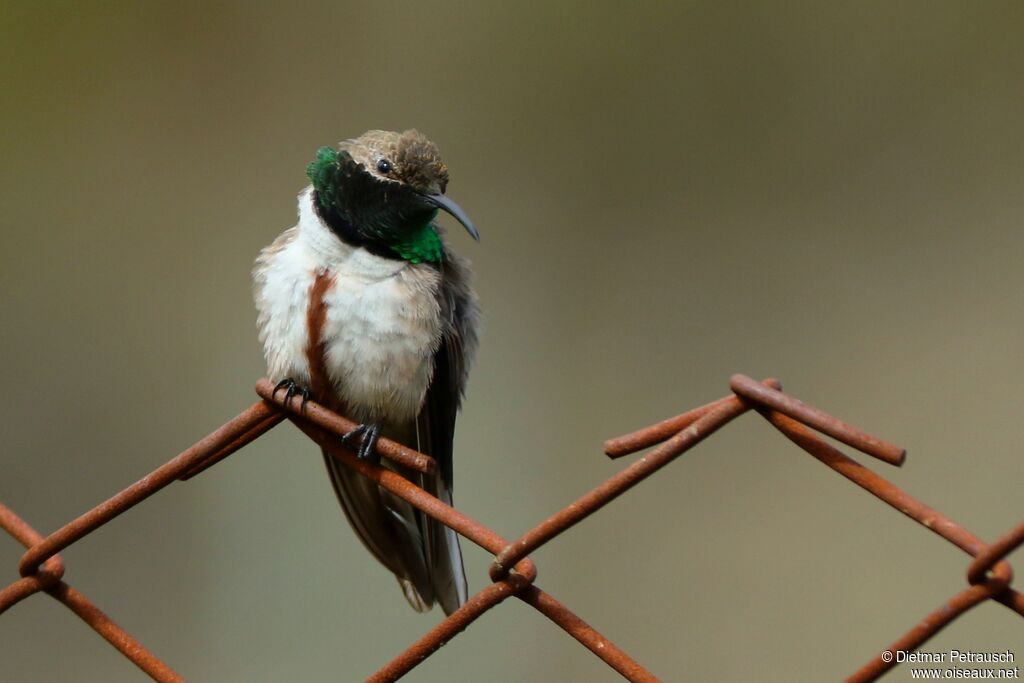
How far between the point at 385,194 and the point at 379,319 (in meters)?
0.24

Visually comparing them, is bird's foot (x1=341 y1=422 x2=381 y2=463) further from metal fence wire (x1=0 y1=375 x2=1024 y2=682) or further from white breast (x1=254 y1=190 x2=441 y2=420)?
white breast (x1=254 y1=190 x2=441 y2=420)

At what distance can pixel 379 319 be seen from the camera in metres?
2.20

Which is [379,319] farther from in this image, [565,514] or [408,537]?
[565,514]

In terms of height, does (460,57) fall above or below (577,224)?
above

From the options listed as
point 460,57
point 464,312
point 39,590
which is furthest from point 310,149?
point 39,590

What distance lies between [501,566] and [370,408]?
1.08 meters

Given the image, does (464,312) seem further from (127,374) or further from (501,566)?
(127,374)

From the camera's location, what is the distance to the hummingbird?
220 centimetres

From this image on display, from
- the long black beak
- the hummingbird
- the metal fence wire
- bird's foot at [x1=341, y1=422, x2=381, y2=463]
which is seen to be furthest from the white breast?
the metal fence wire

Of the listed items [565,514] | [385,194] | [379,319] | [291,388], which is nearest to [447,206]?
[385,194]

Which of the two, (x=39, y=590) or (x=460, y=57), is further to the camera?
(x=460, y=57)

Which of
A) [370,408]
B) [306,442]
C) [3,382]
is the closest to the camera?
[370,408]

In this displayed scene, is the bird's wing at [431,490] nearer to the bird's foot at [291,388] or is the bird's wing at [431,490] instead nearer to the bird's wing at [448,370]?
the bird's wing at [448,370]

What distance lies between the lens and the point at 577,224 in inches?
187
